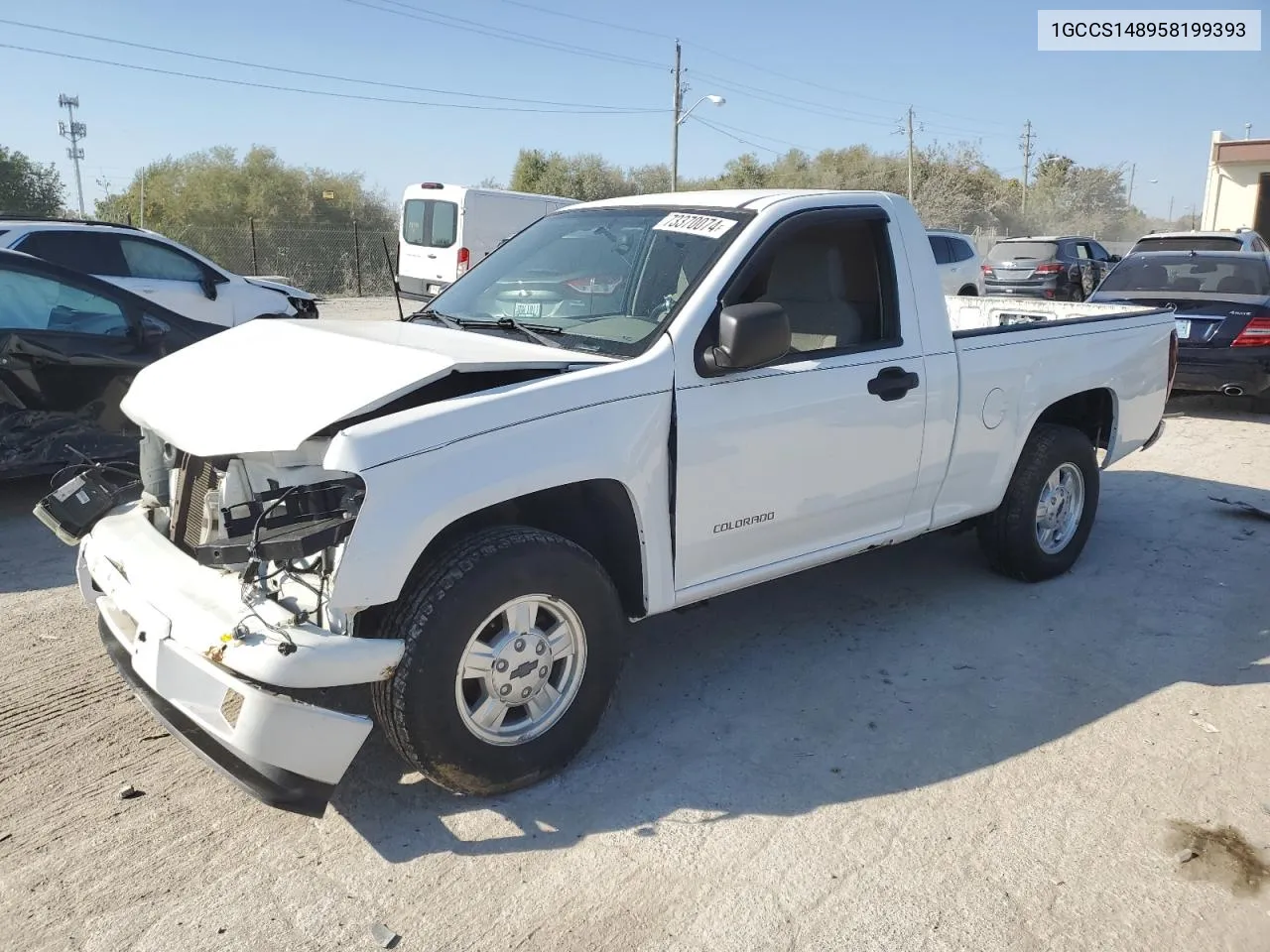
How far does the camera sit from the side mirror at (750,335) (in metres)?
3.42

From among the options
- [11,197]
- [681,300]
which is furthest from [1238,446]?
[11,197]

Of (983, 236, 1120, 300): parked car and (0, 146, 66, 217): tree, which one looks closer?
(983, 236, 1120, 300): parked car

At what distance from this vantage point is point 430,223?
17.8 m

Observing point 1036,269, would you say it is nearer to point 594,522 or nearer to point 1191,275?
point 1191,275

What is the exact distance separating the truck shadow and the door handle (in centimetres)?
120

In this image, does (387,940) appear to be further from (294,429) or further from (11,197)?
(11,197)

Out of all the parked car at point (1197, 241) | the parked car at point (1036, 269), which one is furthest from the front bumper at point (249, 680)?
the parked car at point (1036, 269)

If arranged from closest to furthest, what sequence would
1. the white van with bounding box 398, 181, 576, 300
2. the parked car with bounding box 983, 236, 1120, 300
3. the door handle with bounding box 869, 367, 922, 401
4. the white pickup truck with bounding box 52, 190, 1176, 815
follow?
the white pickup truck with bounding box 52, 190, 1176, 815 → the door handle with bounding box 869, 367, 922, 401 → the white van with bounding box 398, 181, 576, 300 → the parked car with bounding box 983, 236, 1120, 300

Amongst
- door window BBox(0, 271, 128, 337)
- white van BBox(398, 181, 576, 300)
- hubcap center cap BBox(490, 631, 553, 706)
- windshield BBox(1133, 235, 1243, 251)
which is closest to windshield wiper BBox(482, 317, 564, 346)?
hubcap center cap BBox(490, 631, 553, 706)

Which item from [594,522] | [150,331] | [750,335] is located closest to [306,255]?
[150,331]

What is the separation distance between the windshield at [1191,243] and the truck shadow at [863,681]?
9.37 meters

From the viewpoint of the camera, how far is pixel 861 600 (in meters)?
5.15

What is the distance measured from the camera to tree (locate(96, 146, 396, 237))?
31703 millimetres

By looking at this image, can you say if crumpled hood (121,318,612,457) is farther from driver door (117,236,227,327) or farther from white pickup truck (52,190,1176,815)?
driver door (117,236,227,327)
